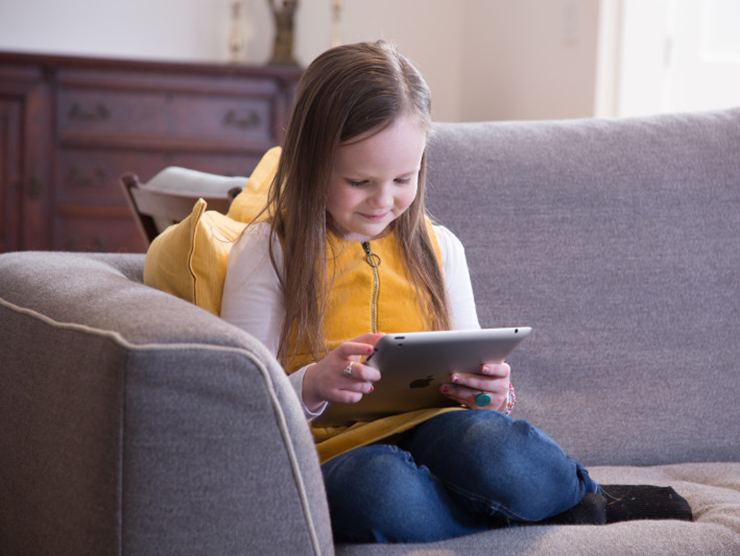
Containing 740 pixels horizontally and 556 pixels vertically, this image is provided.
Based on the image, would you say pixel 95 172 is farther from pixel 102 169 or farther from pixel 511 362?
pixel 511 362

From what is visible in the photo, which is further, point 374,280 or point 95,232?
point 95,232

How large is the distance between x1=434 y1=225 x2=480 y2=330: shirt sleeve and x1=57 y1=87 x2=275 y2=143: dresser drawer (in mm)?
2160

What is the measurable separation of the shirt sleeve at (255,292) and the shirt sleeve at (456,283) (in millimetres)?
269

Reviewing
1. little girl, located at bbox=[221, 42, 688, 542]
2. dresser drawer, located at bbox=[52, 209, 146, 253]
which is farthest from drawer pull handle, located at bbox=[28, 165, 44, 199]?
little girl, located at bbox=[221, 42, 688, 542]

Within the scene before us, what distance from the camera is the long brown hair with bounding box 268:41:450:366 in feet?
3.93

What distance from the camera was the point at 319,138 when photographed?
1.21 m

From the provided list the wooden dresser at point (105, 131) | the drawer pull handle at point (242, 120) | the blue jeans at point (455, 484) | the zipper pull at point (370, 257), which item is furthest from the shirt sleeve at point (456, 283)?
the drawer pull handle at point (242, 120)

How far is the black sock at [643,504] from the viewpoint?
3.84 feet

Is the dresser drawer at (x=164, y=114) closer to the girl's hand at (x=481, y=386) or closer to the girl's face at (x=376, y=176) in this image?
the girl's face at (x=376, y=176)

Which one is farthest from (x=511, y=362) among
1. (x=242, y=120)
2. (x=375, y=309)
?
(x=242, y=120)

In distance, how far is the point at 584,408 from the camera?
1.55 metres

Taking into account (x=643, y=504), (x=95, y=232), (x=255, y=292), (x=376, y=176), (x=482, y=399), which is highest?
(x=376, y=176)

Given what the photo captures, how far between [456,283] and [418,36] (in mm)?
2752

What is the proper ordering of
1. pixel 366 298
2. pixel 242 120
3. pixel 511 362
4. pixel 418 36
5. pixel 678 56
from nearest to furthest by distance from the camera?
pixel 366 298
pixel 511 362
pixel 678 56
pixel 242 120
pixel 418 36
